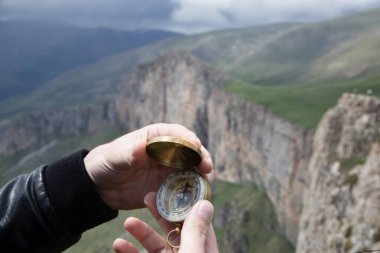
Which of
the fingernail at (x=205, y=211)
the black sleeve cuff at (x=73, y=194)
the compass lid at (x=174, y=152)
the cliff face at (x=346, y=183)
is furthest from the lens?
the cliff face at (x=346, y=183)

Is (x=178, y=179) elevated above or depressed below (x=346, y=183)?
above

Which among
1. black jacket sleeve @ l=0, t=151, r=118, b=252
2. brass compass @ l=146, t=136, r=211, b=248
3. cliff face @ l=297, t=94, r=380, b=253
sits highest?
brass compass @ l=146, t=136, r=211, b=248

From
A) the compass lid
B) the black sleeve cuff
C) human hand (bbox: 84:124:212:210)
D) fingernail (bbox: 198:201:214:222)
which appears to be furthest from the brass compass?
the black sleeve cuff

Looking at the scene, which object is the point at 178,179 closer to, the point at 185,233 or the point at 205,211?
the point at 205,211

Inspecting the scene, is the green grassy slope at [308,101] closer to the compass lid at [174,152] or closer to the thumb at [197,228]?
the compass lid at [174,152]

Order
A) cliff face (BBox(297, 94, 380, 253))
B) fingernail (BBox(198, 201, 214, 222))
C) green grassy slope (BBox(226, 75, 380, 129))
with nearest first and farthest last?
fingernail (BBox(198, 201, 214, 222)), cliff face (BBox(297, 94, 380, 253)), green grassy slope (BBox(226, 75, 380, 129))

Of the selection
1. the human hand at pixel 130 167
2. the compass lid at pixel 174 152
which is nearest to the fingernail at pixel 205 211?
the compass lid at pixel 174 152

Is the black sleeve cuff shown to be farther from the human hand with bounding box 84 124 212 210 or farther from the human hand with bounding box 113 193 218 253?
the human hand with bounding box 113 193 218 253

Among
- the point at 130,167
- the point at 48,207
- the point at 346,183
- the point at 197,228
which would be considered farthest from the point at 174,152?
the point at 346,183
